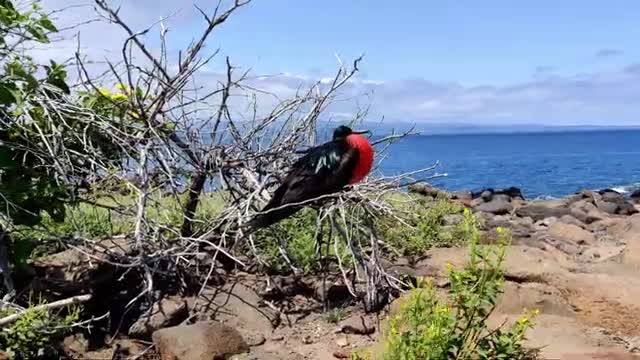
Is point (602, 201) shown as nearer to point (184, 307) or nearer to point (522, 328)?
point (184, 307)

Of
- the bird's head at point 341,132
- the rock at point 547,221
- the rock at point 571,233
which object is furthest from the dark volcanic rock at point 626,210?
the bird's head at point 341,132

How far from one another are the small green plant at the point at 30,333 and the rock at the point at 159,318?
462 millimetres

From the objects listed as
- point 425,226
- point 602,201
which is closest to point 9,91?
point 425,226

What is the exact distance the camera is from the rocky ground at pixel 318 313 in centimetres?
347

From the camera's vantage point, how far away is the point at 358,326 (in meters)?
3.89

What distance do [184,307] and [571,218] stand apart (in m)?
4.96

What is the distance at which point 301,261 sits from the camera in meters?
4.55

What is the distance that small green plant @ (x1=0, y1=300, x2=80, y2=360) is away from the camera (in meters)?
3.28

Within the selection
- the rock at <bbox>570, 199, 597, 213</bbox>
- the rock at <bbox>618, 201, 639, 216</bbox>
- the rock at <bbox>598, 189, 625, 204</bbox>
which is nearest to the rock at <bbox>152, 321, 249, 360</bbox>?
the rock at <bbox>570, 199, 597, 213</bbox>

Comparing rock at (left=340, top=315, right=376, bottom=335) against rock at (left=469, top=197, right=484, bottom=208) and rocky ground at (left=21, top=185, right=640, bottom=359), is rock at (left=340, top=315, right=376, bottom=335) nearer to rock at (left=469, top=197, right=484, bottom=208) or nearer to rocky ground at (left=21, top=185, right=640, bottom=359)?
rocky ground at (left=21, top=185, right=640, bottom=359)

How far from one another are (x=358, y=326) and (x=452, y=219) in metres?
2.68

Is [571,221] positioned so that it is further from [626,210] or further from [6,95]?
[6,95]

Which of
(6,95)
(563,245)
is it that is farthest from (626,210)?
(6,95)

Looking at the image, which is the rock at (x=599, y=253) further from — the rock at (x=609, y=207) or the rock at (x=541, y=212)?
the rock at (x=609, y=207)
